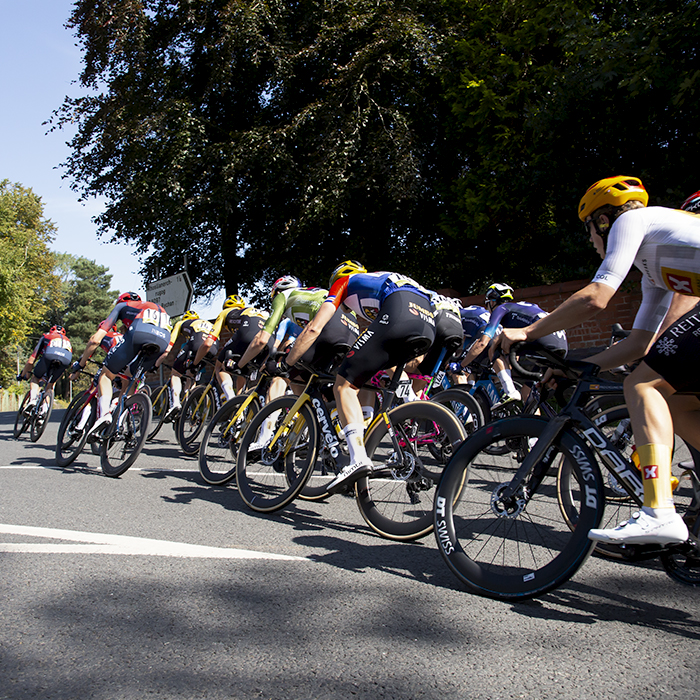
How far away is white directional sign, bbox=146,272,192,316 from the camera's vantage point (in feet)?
55.2

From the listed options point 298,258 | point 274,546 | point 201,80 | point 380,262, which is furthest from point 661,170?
point 201,80

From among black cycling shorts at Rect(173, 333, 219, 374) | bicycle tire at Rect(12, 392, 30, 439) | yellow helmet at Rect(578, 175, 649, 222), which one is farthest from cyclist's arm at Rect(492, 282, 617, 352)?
bicycle tire at Rect(12, 392, 30, 439)

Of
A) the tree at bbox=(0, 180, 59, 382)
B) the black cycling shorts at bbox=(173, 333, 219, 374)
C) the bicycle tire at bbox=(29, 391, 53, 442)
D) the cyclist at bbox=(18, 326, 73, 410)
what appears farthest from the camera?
the tree at bbox=(0, 180, 59, 382)

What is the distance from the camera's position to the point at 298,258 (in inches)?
743

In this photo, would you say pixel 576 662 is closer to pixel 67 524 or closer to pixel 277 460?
pixel 277 460

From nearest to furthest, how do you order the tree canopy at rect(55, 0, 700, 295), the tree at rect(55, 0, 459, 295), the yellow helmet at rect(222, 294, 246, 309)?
the yellow helmet at rect(222, 294, 246, 309) → the tree canopy at rect(55, 0, 700, 295) → the tree at rect(55, 0, 459, 295)

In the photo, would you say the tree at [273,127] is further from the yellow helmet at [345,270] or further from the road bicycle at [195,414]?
the yellow helmet at [345,270]

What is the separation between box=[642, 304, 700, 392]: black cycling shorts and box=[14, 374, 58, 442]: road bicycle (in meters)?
9.86

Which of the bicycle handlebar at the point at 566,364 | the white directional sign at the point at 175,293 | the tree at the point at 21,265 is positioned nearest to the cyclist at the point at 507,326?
the bicycle handlebar at the point at 566,364

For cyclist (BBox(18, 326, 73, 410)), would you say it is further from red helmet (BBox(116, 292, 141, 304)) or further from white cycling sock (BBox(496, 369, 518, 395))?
white cycling sock (BBox(496, 369, 518, 395))

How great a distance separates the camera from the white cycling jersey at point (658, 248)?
2773mm

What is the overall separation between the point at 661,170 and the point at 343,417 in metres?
10.4

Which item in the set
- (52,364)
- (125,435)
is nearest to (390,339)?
(125,435)

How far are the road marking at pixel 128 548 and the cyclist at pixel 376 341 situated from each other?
2.43 feet
